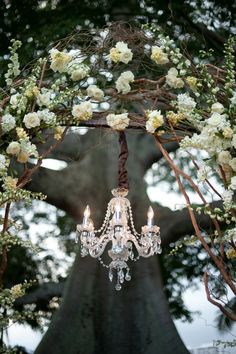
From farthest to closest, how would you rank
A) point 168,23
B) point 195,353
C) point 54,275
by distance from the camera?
point 54,275, point 195,353, point 168,23

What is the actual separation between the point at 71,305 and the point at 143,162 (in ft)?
5.48

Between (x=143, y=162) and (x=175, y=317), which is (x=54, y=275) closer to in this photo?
(x=175, y=317)

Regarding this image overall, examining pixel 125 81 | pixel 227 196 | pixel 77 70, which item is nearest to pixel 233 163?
pixel 227 196

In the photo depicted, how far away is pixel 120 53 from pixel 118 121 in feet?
1.11

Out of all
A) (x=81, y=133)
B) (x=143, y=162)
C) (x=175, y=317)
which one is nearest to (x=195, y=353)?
(x=175, y=317)

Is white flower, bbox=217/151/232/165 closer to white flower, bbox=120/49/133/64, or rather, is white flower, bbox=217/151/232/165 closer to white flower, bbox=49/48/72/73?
white flower, bbox=120/49/133/64

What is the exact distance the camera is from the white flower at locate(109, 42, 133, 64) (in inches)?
123

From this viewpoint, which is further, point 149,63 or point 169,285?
point 169,285

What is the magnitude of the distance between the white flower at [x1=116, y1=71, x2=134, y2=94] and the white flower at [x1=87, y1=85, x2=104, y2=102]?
0.35 feet

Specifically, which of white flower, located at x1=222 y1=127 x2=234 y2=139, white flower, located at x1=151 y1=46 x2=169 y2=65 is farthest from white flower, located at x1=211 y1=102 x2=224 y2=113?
white flower, located at x1=151 y1=46 x2=169 y2=65

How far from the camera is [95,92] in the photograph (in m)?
3.18

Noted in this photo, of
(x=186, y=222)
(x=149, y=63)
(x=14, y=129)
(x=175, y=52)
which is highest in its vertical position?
(x=186, y=222)

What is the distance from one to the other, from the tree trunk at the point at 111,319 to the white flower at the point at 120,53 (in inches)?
134

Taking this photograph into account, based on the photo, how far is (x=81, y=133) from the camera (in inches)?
265
